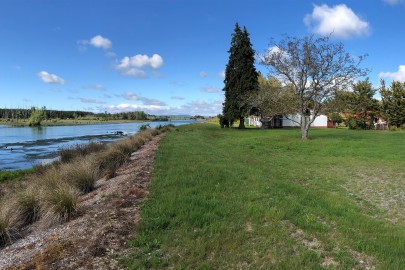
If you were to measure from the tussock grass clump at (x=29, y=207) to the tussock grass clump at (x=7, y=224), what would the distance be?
29cm

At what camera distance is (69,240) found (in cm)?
490

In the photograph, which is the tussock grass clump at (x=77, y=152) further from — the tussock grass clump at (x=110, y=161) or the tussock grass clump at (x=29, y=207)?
the tussock grass clump at (x=29, y=207)

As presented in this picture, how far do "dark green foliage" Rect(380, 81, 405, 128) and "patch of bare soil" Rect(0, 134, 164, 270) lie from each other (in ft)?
188

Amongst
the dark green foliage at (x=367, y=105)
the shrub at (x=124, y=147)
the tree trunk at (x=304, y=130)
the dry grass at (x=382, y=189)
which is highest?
the dark green foliage at (x=367, y=105)

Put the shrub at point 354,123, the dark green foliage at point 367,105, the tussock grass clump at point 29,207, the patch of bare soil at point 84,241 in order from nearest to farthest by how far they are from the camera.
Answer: the patch of bare soil at point 84,241
the tussock grass clump at point 29,207
the shrub at point 354,123
the dark green foliage at point 367,105

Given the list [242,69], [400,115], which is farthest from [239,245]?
[400,115]

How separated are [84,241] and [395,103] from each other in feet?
196

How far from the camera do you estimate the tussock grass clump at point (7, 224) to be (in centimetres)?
555

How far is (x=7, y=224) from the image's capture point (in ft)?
18.7

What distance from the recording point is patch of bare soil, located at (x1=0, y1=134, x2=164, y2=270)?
13.8 ft

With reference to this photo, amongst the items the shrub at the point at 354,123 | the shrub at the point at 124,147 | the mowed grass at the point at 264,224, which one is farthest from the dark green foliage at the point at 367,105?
the mowed grass at the point at 264,224

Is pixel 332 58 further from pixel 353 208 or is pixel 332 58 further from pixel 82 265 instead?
pixel 82 265

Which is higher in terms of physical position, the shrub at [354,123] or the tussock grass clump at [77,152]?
the shrub at [354,123]

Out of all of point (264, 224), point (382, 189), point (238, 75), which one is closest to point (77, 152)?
point (264, 224)
